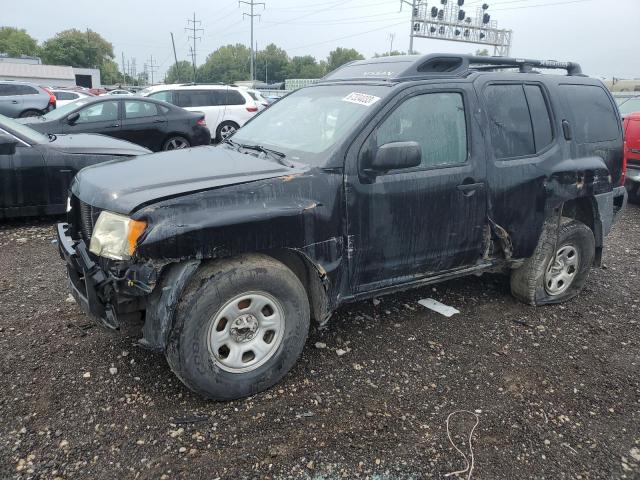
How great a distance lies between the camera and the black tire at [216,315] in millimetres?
2639

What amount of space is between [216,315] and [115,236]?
2.19 ft

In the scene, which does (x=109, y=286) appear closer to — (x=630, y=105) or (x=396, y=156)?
(x=396, y=156)

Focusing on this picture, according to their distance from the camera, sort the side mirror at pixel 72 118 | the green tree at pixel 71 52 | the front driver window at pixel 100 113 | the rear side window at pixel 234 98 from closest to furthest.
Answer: the side mirror at pixel 72 118 → the front driver window at pixel 100 113 → the rear side window at pixel 234 98 → the green tree at pixel 71 52

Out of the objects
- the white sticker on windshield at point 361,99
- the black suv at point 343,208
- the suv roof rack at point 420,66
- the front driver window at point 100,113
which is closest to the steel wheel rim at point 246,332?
the black suv at point 343,208

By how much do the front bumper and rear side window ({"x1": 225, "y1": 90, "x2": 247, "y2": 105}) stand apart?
11.6 meters

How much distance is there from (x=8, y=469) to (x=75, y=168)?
4372mm

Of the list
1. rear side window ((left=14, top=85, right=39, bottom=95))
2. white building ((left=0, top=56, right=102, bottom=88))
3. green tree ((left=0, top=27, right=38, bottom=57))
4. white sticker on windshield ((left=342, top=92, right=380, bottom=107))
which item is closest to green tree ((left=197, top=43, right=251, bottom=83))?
green tree ((left=0, top=27, right=38, bottom=57))

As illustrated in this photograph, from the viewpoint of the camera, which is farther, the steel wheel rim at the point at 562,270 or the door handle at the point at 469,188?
the steel wheel rim at the point at 562,270

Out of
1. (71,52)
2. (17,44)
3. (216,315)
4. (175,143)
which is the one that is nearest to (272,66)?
(71,52)

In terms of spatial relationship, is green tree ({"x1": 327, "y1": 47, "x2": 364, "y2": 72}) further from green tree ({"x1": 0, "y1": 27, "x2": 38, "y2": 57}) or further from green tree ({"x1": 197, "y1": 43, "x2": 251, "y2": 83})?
green tree ({"x1": 0, "y1": 27, "x2": 38, "y2": 57})

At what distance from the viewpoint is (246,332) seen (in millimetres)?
2877

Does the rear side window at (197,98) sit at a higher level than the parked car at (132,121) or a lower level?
higher

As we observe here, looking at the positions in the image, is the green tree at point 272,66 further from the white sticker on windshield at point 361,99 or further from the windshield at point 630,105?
the white sticker on windshield at point 361,99

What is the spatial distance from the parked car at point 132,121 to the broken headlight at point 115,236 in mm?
7358
